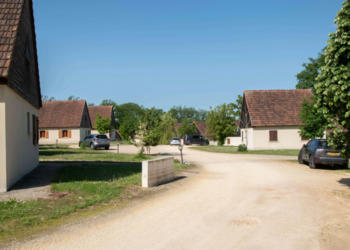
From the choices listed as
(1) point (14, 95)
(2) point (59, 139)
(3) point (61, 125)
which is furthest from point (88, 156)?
(2) point (59, 139)

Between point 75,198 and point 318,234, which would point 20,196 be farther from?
point 318,234

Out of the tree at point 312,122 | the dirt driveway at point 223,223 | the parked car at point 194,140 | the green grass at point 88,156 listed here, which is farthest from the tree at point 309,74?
the dirt driveway at point 223,223

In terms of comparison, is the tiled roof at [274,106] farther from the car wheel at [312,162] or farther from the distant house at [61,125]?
the distant house at [61,125]

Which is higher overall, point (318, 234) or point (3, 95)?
point (3, 95)

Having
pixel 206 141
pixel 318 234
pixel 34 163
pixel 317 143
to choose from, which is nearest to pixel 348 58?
pixel 318 234

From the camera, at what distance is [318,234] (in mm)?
5738

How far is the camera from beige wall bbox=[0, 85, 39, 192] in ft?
28.7

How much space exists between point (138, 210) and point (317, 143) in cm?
1232

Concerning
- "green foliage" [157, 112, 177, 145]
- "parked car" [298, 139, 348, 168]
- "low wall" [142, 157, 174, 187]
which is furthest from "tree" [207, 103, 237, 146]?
"low wall" [142, 157, 174, 187]

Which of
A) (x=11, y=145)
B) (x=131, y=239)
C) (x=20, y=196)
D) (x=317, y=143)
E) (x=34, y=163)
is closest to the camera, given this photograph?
(x=131, y=239)

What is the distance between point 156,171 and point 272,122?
1010 inches

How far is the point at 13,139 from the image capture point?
970 centimetres

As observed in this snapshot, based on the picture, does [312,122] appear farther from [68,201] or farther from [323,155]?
[68,201]

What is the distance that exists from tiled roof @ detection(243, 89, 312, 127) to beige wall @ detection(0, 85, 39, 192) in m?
26.2
